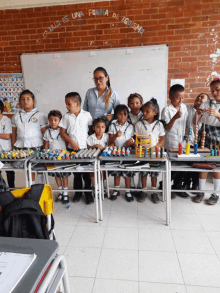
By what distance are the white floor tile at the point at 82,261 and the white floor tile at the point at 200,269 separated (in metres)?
0.69

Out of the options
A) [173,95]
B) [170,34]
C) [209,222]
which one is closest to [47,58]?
[170,34]

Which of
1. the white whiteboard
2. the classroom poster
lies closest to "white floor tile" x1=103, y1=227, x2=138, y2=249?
the white whiteboard

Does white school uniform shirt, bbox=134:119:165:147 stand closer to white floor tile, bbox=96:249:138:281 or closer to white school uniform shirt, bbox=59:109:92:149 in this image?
white school uniform shirt, bbox=59:109:92:149

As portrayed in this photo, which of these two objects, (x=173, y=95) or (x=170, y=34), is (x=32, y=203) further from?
(x=170, y=34)

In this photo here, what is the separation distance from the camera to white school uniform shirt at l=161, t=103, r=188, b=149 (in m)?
2.71

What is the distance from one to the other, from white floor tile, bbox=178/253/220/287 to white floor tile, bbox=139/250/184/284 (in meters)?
0.05

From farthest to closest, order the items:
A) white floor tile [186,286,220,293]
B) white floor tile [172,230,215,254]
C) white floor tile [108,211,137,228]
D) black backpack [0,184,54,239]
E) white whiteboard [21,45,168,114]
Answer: white whiteboard [21,45,168,114] → white floor tile [108,211,137,228] → white floor tile [172,230,215,254] → white floor tile [186,286,220,293] → black backpack [0,184,54,239]

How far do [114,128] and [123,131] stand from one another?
12cm

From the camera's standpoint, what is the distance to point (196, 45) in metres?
3.62

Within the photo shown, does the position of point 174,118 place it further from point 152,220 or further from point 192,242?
point 192,242

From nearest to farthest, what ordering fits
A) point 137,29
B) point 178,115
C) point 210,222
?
1. point 210,222
2. point 178,115
3. point 137,29

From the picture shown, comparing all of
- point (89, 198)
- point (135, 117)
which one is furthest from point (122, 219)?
point (135, 117)

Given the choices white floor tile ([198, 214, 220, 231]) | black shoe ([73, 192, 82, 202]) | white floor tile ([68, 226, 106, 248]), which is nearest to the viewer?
white floor tile ([68, 226, 106, 248])

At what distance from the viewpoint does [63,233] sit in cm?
215
